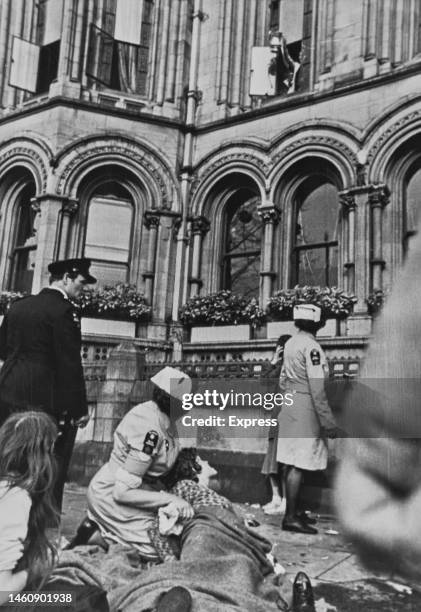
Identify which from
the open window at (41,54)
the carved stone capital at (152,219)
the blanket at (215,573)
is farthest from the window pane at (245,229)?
the blanket at (215,573)

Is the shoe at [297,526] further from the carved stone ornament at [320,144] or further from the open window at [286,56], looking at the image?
the open window at [286,56]

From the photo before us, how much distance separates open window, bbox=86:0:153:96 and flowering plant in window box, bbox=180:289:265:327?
236 inches

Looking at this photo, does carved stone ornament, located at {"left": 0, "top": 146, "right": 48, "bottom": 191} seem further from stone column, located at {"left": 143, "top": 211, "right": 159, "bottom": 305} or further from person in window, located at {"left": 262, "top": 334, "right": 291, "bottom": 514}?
person in window, located at {"left": 262, "top": 334, "right": 291, "bottom": 514}

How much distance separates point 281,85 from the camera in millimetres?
14844

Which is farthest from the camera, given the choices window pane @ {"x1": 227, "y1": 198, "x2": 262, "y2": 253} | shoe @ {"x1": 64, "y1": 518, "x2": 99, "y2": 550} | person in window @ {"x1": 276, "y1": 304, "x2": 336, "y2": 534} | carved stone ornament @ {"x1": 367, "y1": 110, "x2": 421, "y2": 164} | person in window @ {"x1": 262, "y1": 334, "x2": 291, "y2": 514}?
window pane @ {"x1": 227, "y1": 198, "x2": 262, "y2": 253}

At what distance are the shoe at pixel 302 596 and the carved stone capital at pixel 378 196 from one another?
10313 millimetres

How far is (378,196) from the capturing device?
12.2m

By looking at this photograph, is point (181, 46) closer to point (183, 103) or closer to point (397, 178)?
point (183, 103)

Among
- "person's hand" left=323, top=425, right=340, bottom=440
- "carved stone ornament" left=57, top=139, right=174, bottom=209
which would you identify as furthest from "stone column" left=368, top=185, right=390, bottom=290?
"person's hand" left=323, top=425, right=340, bottom=440

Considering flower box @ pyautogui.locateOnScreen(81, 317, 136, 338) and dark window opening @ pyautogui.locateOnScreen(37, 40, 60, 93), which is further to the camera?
dark window opening @ pyautogui.locateOnScreen(37, 40, 60, 93)

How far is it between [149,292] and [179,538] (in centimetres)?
1088

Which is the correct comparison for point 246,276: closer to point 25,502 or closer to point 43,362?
point 43,362

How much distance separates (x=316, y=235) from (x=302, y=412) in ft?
29.2

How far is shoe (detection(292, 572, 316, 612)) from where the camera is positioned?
2.82 meters
